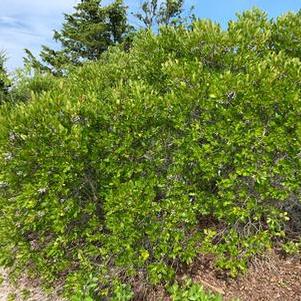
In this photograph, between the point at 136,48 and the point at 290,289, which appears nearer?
the point at 290,289

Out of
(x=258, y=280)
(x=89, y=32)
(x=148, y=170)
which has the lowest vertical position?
(x=258, y=280)

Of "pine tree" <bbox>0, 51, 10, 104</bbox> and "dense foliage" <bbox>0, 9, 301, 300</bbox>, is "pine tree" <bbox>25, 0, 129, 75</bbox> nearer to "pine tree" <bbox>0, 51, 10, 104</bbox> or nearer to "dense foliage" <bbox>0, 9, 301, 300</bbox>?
"pine tree" <bbox>0, 51, 10, 104</bbox>

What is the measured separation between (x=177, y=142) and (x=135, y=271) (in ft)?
4.33

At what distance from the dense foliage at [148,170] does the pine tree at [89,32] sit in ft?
88.3

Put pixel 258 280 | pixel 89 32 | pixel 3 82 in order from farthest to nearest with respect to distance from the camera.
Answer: pixel 89 32, pixel 3 82, pixel 258 280

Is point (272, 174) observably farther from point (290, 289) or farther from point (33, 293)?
point (33, 293)

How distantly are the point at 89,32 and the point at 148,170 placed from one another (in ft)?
93.4

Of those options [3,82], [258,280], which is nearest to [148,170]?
[258,280]

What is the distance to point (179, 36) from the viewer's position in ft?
17.6

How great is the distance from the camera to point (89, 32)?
3158cm

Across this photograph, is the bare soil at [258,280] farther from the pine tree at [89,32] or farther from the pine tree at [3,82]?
the pine tree at [89,32]

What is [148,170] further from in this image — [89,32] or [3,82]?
[89,32]

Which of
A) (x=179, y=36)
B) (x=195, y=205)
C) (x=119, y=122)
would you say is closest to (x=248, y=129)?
(x=195, y=205)

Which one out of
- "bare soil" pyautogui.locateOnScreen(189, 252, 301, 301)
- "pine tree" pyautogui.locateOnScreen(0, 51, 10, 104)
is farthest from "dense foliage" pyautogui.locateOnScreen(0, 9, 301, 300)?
"pine tree" pyautogui.locateOnScreen(0, 51, 10, 104)
